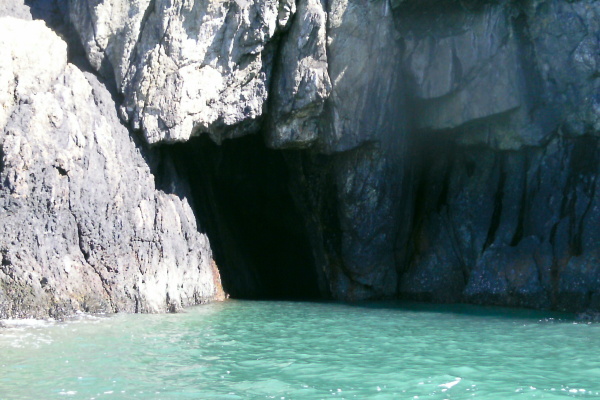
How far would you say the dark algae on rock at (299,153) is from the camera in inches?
494

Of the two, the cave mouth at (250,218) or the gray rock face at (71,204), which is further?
the cave mouth at (250,218)

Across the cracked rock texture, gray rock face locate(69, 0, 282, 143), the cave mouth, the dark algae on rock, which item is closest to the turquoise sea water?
the dark algae on rock

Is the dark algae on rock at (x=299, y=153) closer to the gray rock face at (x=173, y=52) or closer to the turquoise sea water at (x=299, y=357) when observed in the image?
the gray rock face at (x=173, y=52)

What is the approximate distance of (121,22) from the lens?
1422 cm

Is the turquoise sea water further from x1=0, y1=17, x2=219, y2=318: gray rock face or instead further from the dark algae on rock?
the dark algae on rock

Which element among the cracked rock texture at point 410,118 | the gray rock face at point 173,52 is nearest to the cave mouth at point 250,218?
the cracked rock texture at point 410,118

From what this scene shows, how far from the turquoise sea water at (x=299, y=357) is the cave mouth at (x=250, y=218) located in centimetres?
458

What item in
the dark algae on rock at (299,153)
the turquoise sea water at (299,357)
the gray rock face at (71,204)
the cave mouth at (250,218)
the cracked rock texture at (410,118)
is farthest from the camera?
the cave mouth at (250,218)

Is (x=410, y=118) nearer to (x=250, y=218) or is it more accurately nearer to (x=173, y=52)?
(x=250, y=218)

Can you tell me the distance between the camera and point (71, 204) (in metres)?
12.4

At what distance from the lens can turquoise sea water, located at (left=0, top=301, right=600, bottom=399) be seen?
6930 mm

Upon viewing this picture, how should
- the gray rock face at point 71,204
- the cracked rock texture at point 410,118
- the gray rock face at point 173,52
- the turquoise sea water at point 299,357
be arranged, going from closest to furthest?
1. the turquoise sea water at point 299,357
2. the gray rock face at point 71,204
3. the gray rock face at point 173,52
4. the cracked rock texture at point 410,118

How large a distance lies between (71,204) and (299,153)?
626cm

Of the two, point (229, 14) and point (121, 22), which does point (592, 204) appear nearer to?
point (229, 14)
